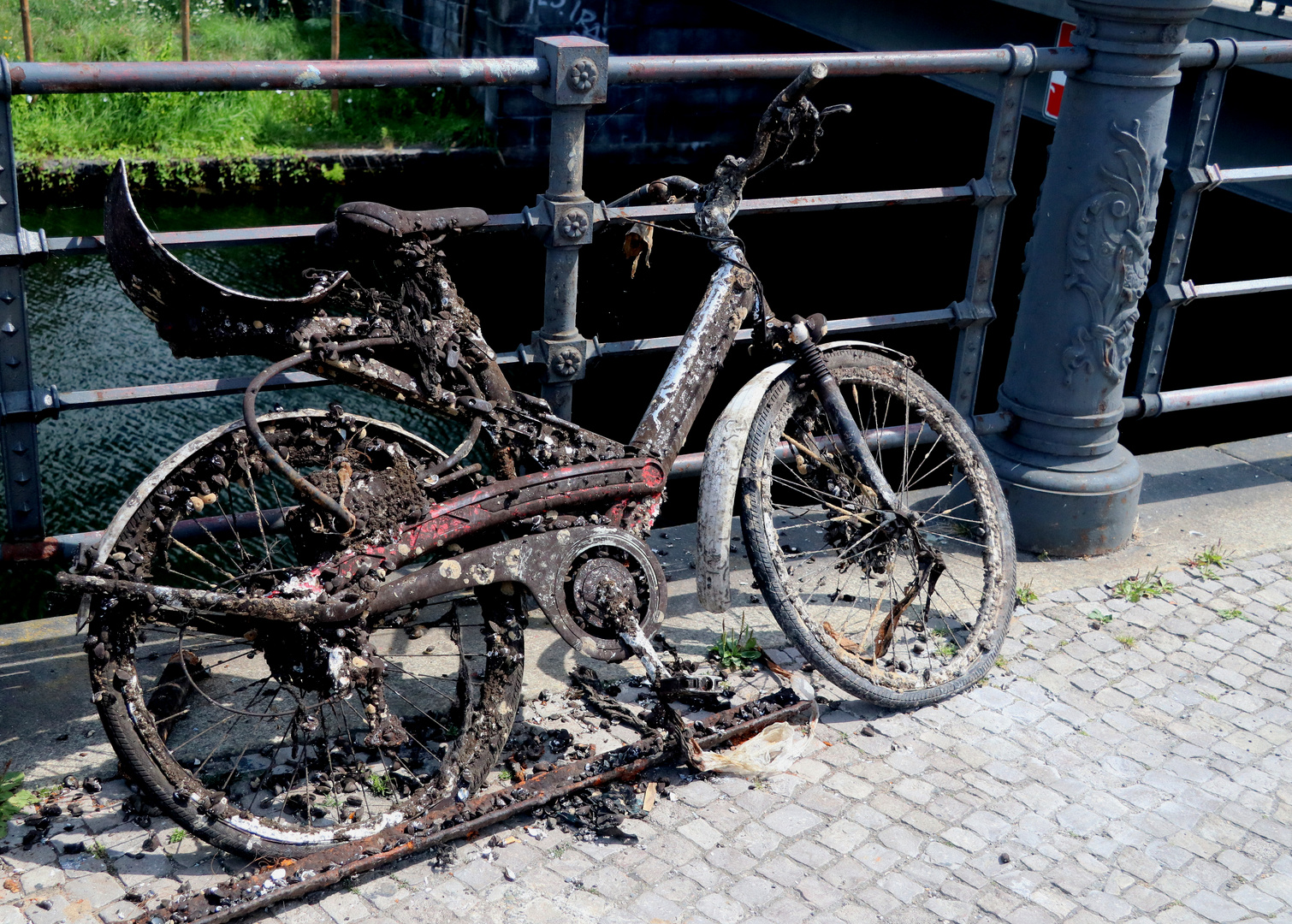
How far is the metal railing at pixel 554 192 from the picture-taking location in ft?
11.6

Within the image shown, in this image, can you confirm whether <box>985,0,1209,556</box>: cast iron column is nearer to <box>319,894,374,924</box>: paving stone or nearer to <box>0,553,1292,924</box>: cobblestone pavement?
<box>0,553,1292,924</box>: cobblestone pavement

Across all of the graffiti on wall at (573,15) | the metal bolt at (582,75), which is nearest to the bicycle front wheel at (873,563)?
the metal bolt at (582,75)

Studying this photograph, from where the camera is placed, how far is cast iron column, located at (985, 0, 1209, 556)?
4.60m

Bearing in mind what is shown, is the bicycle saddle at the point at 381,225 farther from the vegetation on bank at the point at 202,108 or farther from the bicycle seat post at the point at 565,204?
the vegetation on bank at the point at 202,108

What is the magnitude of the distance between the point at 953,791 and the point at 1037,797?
0.23 meters

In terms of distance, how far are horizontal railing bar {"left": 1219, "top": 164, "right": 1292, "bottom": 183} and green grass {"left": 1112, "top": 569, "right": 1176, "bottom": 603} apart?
1.51 m

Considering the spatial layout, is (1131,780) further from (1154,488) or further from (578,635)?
(1154,488)

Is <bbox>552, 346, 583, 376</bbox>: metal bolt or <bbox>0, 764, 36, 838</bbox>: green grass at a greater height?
<bbox>552, 346, 583, 376</bbox>: metal bolt

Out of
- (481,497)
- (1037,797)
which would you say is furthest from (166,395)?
(1037,797)

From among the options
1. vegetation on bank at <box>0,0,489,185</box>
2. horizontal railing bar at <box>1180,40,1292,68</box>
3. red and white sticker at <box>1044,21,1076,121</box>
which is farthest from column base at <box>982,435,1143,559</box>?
vegetation on bank at <box>0,0,489,185</box>

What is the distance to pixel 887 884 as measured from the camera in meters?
3.27

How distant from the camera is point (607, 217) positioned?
4117mm

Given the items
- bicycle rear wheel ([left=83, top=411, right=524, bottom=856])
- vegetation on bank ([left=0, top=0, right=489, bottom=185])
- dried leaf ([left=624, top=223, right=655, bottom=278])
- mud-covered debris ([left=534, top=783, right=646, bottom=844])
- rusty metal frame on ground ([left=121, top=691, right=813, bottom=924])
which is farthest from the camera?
vegetation on bank ([left=0, top=0, right=489, bottom=185])

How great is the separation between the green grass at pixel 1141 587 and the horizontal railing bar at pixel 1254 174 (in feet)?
4.94
